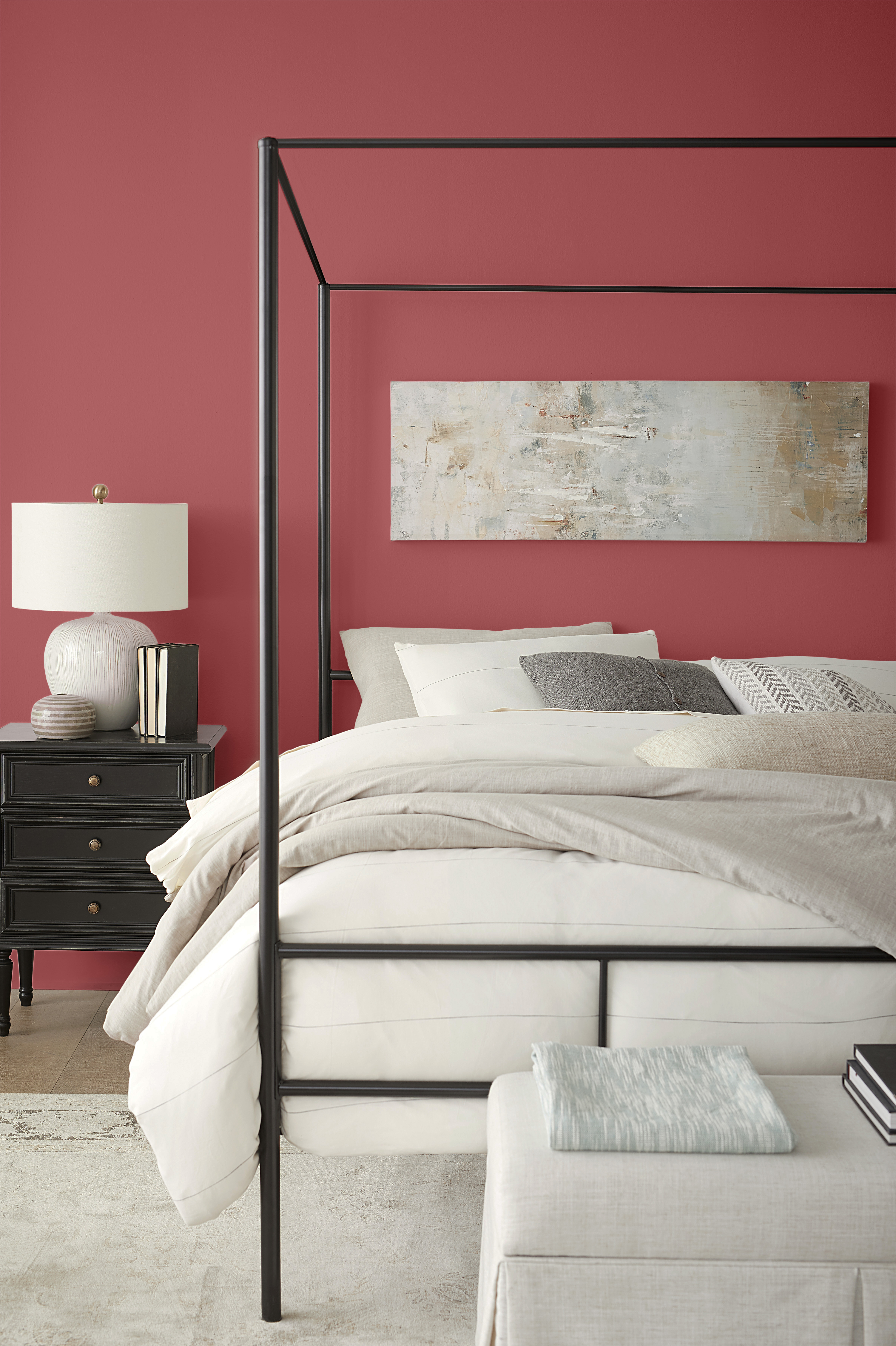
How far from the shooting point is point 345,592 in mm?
3406

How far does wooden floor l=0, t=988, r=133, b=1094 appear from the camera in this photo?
256 cm

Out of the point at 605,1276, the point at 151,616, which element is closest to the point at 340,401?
the point at 151,616

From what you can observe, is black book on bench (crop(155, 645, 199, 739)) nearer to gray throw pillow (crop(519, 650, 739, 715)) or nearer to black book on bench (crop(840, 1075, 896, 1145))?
gray throw pillow (crop(519, 650, 739, 715))

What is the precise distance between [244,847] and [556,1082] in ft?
2.46

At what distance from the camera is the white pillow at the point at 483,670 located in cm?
284

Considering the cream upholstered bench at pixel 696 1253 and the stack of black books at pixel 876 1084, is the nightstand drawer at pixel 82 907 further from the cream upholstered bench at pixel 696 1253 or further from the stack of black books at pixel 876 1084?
the stack of black books at pixel 876 1084

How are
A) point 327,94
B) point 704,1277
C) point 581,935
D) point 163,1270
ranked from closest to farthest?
point 704,1277, point 581,935, point 163,1270, point 327,94

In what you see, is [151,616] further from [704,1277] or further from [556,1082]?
[704,1277]

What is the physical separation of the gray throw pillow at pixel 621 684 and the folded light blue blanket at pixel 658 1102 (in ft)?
4.14

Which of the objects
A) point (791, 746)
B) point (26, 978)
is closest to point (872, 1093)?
point (791, 746)

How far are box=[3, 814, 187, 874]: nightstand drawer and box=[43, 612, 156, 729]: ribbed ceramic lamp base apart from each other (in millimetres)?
315

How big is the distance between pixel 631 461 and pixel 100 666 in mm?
1695

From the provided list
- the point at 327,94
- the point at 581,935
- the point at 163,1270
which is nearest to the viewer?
the point at 581,935

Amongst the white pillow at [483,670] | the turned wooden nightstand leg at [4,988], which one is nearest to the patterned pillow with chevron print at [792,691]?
the white pillow at [483,670]
